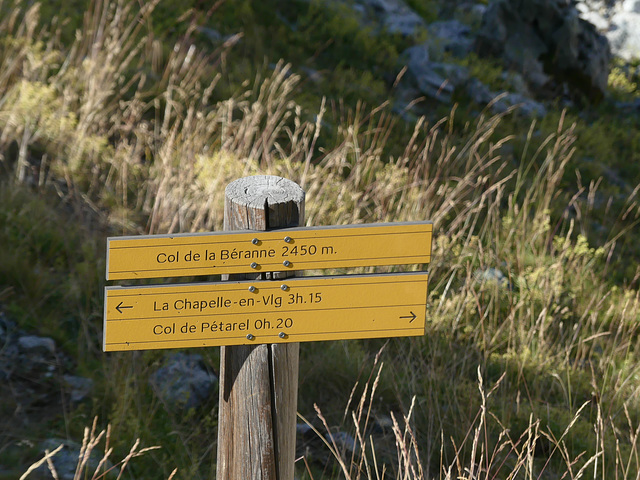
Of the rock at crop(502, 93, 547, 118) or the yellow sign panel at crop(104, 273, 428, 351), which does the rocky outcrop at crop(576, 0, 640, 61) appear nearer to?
the rock at crop(502, 93, 547, 118)

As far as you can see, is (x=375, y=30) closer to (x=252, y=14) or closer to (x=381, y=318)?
(x=252, y=14)

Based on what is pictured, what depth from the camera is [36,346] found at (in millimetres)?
2980

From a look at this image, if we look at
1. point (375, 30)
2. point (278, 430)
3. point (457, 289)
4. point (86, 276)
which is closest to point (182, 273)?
point (278, 430)

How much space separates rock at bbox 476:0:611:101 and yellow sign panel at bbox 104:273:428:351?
784cm

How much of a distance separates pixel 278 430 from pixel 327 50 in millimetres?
6492

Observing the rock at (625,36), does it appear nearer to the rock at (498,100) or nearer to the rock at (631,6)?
the rock at (631,6)

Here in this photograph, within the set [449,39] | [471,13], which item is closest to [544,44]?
[471,13]

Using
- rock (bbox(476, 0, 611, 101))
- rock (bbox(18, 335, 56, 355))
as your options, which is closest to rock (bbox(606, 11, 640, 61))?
rock (bbox(476, 0, 611, 101))

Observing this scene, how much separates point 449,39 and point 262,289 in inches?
314

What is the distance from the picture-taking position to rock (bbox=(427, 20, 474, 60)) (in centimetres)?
845

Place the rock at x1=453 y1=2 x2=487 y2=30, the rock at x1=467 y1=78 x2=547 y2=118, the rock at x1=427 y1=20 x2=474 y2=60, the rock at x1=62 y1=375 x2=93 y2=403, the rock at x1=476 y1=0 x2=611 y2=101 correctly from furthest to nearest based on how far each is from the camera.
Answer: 1. the rock at x1=453 y1=2 x2=487 y2=30
2. the rock at x1=476 y1=0 x2=611 y2=101
3. the rock at x1=427 y1=20 x2=474 y2=60
4. the rock at x1=467 y1=78 x2=547 y2=118
5. the rock at x1=62 y1=375 x2=93 y2=403

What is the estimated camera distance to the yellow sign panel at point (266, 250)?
5.38ft

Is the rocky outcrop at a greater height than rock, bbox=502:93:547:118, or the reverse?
the rocky outcrop

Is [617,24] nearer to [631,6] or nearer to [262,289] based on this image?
[631,6]
